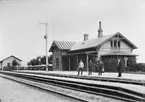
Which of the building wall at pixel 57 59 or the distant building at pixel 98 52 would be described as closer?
the distant building at pixel 98 52

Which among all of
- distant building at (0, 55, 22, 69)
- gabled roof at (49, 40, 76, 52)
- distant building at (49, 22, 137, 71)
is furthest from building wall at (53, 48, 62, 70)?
distant building at (0, 55, 22, 69)

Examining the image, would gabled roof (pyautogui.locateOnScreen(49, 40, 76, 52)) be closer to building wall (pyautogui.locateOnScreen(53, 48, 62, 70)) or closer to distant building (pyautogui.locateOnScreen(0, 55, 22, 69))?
building wall (pyautogui.locateOnScreen(53, 48, 62, 70))

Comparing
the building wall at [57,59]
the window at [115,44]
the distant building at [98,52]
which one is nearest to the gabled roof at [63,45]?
the distant building at [98,52]

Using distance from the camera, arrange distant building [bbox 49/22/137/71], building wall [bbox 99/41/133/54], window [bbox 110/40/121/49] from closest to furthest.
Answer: distant building [bbox 49/22/137/71] → building wall [bbox 99/41/133/54] → window [bbox 110/40/121/49]

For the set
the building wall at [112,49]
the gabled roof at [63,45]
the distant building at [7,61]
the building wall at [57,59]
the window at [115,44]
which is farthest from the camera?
the distant building at [7,61]

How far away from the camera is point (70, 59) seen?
131ft

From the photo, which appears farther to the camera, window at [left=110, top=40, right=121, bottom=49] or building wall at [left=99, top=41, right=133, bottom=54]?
window at [left=110, top=40, right=121, bottom=49]

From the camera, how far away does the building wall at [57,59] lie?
1604 inches

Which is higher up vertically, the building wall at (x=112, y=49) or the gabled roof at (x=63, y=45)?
the gabled roof at (x=63, y=45)

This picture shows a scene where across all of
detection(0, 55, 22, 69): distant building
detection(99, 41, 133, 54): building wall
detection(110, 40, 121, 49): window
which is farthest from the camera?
detection(0, 55, 22, 69): distant building

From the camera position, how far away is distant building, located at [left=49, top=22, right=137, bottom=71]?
31559 millimetres

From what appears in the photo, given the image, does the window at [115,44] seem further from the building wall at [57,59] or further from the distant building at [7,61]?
the distant building at [7,61]

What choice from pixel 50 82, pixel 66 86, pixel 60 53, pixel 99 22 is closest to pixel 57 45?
pixel 60 53

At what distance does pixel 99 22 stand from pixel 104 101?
104 feet
